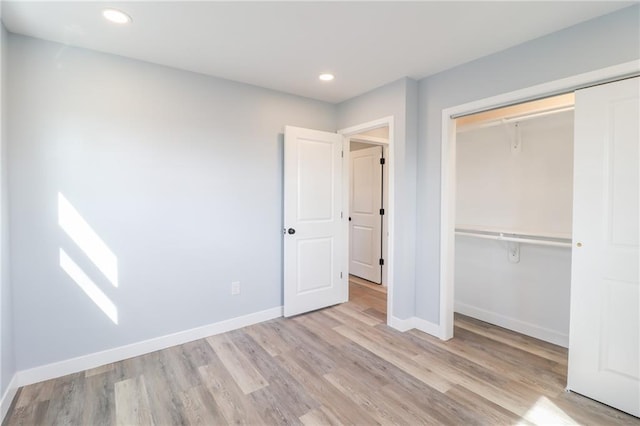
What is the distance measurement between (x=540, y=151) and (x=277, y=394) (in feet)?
10.1

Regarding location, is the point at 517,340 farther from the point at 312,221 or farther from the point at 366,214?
the point at 366,214

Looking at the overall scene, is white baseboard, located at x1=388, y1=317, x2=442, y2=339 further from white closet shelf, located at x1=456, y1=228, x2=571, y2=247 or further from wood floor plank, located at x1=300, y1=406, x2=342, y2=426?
wood floor plank, located at x1=300, y1=406, x2=342, y2=426

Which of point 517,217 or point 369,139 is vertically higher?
point 369,139

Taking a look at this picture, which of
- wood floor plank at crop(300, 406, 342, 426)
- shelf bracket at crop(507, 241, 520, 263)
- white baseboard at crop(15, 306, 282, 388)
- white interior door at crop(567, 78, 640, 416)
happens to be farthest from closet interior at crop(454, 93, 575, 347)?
white baseboard at crop(15, 306, 282, 388)

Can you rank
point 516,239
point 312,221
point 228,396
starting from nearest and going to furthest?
1. point 228,396
2. point 516,239
3. point 312,221

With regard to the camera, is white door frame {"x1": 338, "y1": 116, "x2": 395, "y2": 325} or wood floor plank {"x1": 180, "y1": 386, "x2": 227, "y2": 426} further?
white door frame {"x1": 338, "y1": 116, "x2": 395, "y2": 325}

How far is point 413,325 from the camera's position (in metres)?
3.14

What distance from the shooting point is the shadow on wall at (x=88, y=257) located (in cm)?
232

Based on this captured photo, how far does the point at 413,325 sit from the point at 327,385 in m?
1.31

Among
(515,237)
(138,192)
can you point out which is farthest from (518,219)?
(138,192)

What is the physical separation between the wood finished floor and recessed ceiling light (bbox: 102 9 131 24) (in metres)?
2.51

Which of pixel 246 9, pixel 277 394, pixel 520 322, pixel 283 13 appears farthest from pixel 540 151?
pixel 277 394

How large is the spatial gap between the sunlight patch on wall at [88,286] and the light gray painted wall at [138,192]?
0.03 m

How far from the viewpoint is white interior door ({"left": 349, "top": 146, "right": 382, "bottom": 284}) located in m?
4.79
